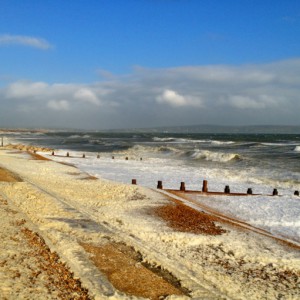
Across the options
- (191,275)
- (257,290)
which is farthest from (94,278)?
(257,290)

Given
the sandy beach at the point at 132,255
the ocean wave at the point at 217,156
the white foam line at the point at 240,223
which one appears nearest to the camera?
the sandy beach at the point at 132,255

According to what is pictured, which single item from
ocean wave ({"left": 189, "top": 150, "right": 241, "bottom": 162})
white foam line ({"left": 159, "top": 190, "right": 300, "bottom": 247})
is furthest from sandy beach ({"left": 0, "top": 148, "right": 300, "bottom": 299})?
ocean wave ({"left": 189, "top": 150, "right": 241, "bottom": 162})

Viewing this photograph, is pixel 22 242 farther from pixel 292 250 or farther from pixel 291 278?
pixel 292 250

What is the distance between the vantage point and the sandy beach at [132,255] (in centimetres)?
538

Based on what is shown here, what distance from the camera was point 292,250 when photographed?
26.5ft

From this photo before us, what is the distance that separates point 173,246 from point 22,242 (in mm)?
3033

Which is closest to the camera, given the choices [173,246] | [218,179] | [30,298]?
[30,298]

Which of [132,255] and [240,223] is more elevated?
[132,255]

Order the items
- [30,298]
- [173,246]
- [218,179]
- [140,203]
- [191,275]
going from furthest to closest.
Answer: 1. [218,179]
2. [140,203]
3. [173,246]
4. [191,275]
5. [30,298]

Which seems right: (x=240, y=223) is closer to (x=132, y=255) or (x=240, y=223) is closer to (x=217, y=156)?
(x=132, y=255)

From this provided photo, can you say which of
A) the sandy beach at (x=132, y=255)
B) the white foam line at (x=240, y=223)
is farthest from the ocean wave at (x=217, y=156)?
the sandy beach at (x=132, y=255)

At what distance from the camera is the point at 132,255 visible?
686cm

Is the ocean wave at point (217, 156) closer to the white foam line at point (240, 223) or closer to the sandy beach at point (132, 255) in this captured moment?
the white foam line at point (240, 223)

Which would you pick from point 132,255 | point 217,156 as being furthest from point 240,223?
point 217,156
